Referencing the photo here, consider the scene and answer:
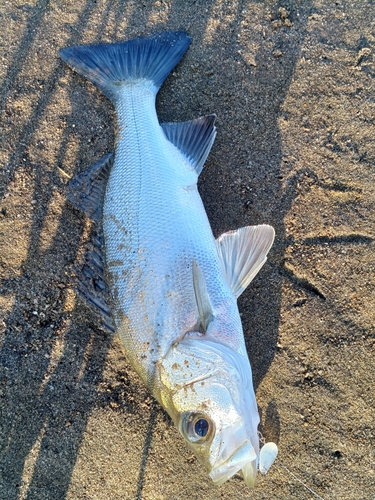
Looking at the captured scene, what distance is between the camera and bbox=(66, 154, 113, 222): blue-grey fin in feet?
9.98

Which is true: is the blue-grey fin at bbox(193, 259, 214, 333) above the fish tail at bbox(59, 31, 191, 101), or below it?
below

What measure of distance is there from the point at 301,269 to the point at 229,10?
2299 millimetres

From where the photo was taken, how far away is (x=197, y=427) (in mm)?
2383

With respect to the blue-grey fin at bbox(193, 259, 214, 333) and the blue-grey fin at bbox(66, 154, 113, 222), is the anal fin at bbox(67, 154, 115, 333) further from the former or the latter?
the blue-grey fin at bbox(193, 259, 214, 333)

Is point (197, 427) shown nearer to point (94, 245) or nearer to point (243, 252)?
point (243, 252)

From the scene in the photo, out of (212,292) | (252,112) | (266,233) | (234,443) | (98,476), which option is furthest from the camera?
(252,112)

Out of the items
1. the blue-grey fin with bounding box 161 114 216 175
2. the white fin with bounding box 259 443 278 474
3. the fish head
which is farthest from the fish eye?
the blue-grey fin with bounding box 161 114 216 175

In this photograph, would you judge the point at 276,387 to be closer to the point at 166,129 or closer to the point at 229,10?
the point at 166,129

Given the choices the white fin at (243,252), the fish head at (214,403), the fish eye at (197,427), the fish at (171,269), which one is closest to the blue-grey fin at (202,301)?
the fish at (171,269)

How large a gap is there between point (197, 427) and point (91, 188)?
5.94ft

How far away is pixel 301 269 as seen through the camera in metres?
3.14

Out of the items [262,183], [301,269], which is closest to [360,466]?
[301,269]

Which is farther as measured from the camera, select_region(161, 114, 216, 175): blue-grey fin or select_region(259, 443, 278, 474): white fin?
select_region(161, 114, 216, 175): blue-grey fin

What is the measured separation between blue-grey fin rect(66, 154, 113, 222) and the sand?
33cm
